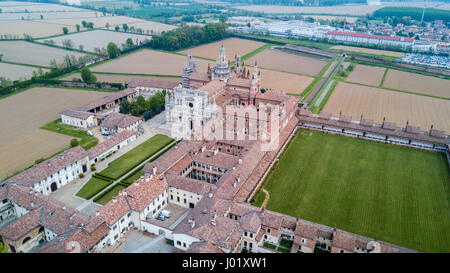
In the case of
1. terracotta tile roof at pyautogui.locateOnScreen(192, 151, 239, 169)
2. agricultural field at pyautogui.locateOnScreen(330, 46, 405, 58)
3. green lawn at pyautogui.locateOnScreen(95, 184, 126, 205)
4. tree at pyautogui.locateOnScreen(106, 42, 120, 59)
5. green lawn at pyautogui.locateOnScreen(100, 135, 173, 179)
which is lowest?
green lawn at pyautogui.locateOnScreen(95, 184, 126, 205)

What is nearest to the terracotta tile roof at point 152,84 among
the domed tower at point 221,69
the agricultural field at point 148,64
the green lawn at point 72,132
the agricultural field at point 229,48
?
the domed tower at point 221,69

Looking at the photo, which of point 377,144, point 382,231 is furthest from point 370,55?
point 382,231

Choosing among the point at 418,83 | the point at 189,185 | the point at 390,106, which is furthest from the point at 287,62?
the point at 189,185

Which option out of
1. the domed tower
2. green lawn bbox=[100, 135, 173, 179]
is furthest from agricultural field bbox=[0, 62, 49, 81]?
the domed tower

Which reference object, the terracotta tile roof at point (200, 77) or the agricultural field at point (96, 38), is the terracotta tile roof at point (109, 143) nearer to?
the terracotta tile roof at point (200, 77)

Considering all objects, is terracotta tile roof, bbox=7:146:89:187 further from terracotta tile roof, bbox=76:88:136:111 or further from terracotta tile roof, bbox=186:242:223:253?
terracotta tile roof, bbox=186:242:223:253

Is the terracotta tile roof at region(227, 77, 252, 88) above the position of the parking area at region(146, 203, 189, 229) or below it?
above
